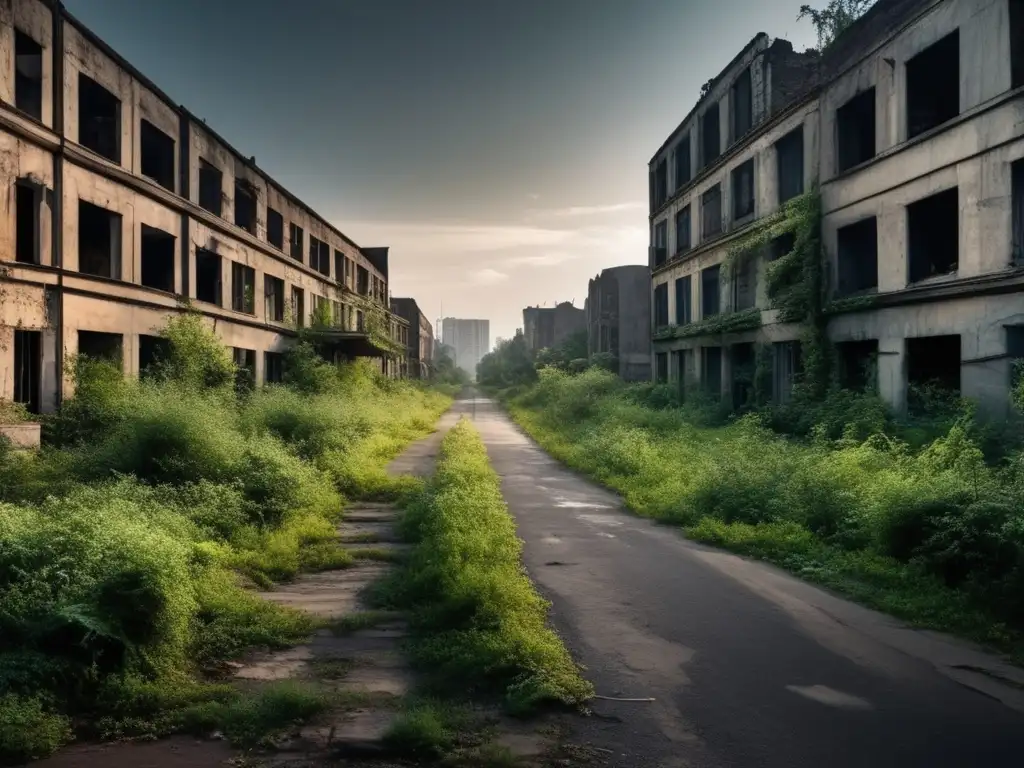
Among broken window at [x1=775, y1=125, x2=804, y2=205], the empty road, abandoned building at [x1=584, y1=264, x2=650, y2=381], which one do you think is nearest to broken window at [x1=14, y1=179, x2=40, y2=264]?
the empty road

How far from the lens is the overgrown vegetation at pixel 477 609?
4805 millimetres

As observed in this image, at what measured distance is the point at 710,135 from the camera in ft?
82.9

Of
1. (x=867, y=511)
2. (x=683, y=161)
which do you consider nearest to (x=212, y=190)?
(x=683, y=161)

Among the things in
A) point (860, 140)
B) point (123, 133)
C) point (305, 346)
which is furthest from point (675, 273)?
point (123, 133)

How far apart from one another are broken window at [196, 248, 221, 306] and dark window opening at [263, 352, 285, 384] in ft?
12.2

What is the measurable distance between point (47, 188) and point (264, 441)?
7163mm

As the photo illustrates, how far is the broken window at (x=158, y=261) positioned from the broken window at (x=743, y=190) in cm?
1752

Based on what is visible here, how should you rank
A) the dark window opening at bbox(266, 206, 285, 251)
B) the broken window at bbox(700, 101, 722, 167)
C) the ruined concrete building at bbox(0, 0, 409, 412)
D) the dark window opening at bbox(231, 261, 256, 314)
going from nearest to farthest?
the ruined concrete building at bbox(0, 0, 409, 412) → the dark window opening at bbox(231, 261, 256, 314) → the broken window at bbox(700, 101, 722, 167) → the dark window opening at bbox(266, 206, 285, 251)

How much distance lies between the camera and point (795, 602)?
666 centimetres

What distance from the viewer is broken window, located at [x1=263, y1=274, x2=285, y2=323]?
25422 millimetres

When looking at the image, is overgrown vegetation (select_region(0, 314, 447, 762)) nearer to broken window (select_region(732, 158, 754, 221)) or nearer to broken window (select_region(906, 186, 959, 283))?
broken window (select_region(906, 186, 959, 283))

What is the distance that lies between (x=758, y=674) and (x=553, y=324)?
220 ft

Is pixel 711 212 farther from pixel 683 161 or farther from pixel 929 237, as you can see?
pixel 929 237

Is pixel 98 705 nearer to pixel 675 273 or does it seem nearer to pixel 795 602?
pixel 795 602
